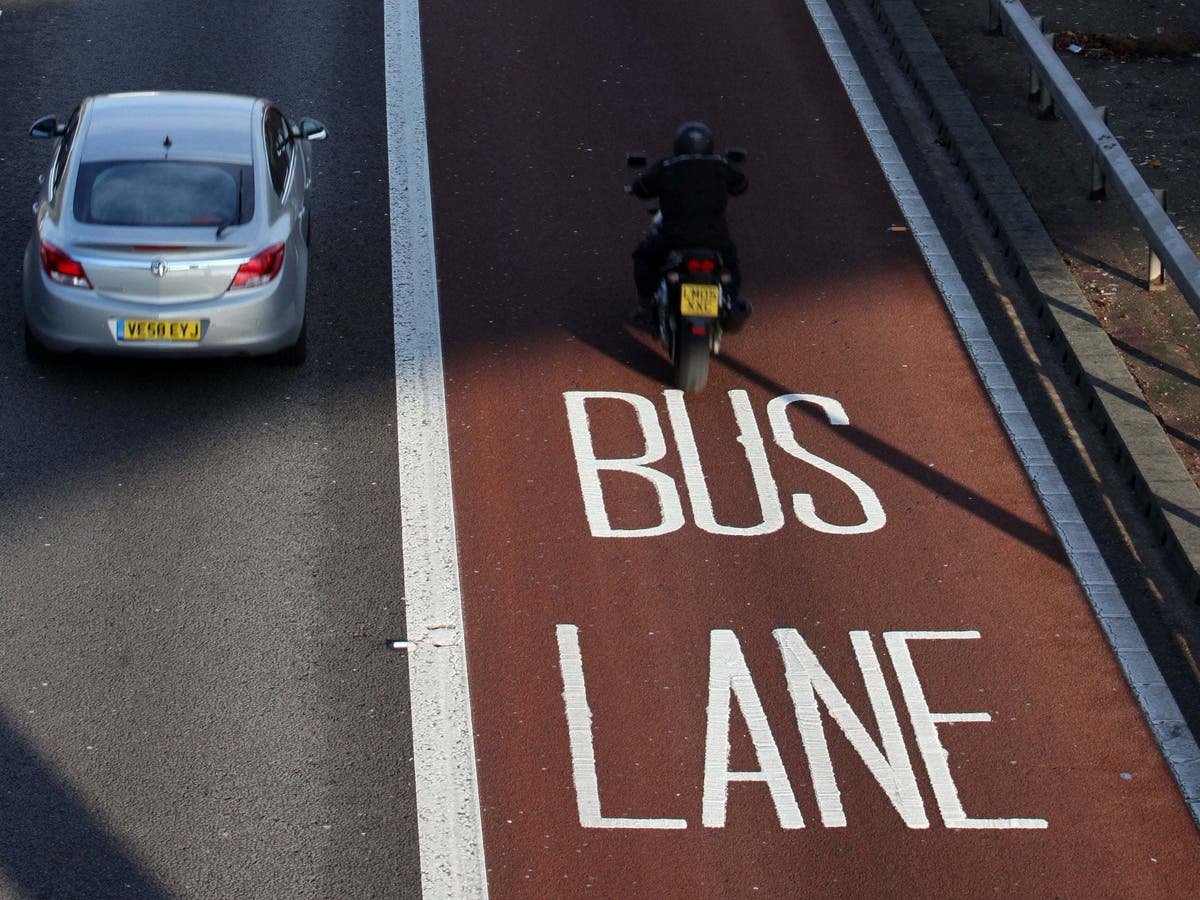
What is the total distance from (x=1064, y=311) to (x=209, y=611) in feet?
21.7

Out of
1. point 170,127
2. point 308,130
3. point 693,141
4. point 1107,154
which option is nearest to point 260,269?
point 170,127

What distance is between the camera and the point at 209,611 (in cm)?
978

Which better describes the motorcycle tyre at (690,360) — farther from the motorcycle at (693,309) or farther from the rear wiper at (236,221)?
A: the rear wiper at (236,221)

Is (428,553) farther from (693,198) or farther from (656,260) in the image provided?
(693,198)

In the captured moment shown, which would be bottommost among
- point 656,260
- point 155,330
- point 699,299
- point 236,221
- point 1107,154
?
point 155,330

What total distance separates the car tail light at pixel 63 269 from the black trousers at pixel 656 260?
12.2ft

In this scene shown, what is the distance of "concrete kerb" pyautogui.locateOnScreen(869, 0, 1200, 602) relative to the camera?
10797mm

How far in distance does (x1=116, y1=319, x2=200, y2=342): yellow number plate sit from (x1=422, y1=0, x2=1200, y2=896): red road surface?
1.78 m

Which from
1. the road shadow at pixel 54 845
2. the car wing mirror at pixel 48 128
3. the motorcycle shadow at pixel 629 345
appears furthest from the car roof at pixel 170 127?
the road shadow at pixel 54 845

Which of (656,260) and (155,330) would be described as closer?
(155,330)

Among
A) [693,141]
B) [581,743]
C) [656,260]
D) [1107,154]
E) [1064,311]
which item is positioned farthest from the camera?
[1107,154]

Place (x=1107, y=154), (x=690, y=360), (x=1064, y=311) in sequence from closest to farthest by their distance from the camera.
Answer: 1. (x=690, y=360)
2. (x=1064, y=311)
3. (x=1107, y=154)

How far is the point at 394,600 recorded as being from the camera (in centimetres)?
994

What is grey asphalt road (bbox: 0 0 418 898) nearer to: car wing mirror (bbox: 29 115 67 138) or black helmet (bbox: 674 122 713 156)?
car wing mirror (bbox: 29 115 67 138)
